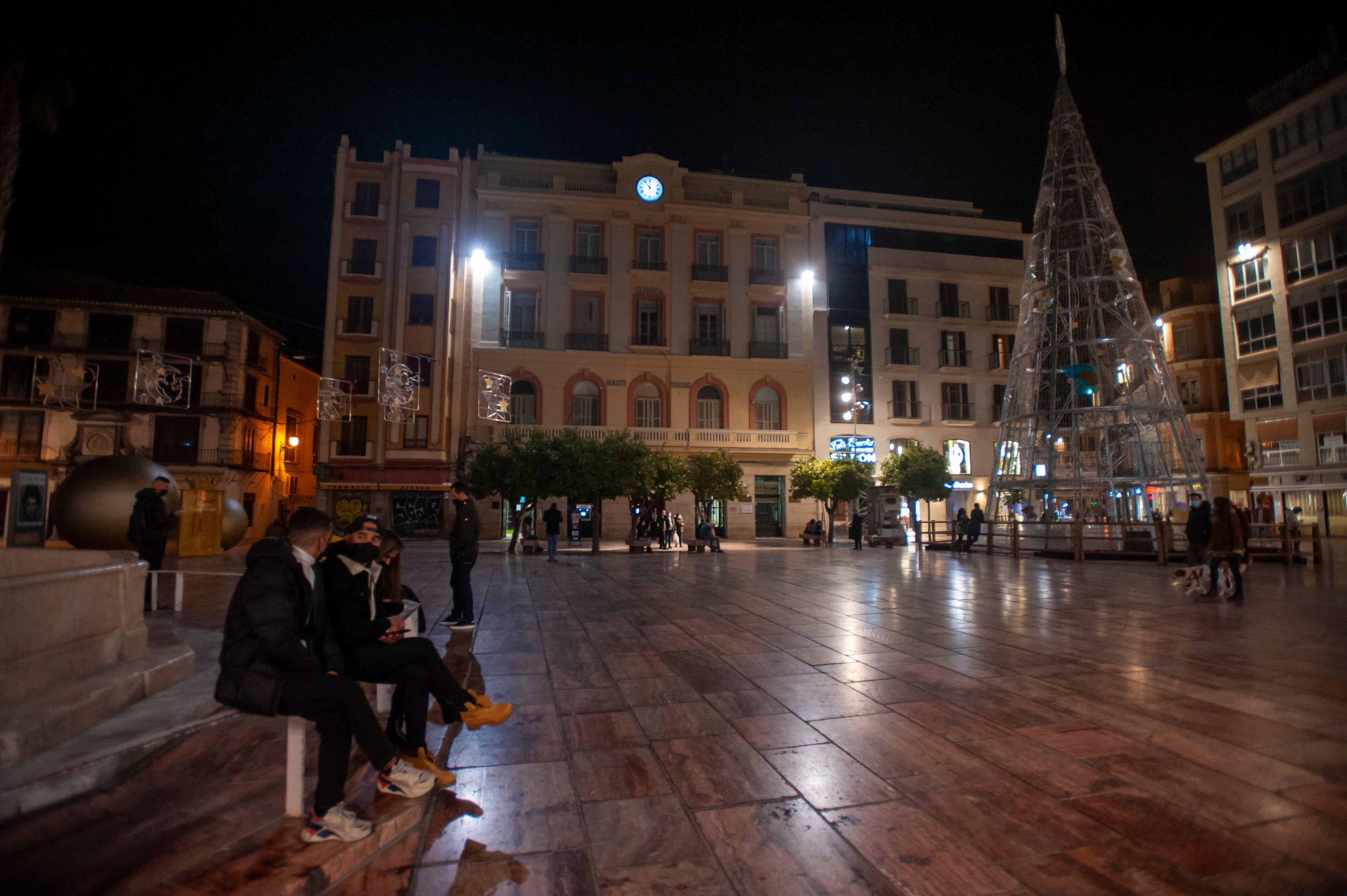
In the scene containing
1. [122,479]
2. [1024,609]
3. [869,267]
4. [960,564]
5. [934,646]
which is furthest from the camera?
[869,267]

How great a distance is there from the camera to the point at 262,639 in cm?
253

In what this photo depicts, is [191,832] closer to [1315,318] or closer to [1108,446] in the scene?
[1108,446]

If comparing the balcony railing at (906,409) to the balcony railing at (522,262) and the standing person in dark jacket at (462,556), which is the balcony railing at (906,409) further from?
the standing person in dark jacket at (462,556)

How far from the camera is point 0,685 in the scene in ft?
10.7

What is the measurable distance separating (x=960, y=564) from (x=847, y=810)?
14060mm

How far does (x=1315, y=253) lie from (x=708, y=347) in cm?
2357

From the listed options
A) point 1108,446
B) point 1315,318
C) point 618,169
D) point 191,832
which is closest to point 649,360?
point 618,169

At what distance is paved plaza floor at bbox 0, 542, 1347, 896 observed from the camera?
7.81ft

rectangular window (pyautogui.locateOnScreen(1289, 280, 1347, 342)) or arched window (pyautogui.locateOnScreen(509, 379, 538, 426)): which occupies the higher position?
rectangular window (pyautogui.locateOnScreen(1289, 280, 1347, 342))

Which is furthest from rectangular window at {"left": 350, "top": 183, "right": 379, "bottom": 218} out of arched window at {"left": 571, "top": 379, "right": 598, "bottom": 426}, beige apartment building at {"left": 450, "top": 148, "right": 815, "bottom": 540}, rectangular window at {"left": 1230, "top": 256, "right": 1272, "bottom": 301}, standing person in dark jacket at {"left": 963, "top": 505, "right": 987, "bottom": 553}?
rectangular window at {"left": 1230, "top": 256, "right": 1272, "bottom": 301}

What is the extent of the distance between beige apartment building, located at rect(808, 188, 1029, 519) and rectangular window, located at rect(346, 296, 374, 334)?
19.6 meters

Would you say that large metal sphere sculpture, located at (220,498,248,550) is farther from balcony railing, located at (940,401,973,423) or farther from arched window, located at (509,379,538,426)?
balcony railing, located at (940,401,973,423)

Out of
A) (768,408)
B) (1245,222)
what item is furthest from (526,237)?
(1245,222)

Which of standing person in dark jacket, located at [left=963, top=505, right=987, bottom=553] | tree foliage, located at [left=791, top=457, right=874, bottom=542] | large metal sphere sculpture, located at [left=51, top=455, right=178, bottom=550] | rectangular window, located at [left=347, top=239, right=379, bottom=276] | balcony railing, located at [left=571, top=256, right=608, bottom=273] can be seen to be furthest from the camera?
balcony railing, located at [left=571, top=256, right=608, bottom=273]
